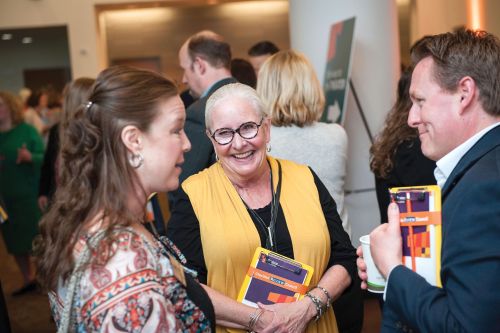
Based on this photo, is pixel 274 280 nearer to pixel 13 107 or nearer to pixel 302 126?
pixel 302 126

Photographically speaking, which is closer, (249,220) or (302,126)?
(249,220)

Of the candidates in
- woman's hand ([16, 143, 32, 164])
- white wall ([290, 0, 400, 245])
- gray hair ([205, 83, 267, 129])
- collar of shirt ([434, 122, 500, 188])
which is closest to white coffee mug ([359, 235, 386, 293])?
collar of shirt ([434, 122, 500, 188])

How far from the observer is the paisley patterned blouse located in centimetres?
140

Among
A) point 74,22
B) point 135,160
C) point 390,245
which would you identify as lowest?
point 390,245

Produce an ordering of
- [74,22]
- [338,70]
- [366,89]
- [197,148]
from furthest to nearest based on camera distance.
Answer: [74,22] → [366,89] → [338,70] → [197,148]

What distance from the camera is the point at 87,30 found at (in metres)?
10.6

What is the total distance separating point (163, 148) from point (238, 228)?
0.72m

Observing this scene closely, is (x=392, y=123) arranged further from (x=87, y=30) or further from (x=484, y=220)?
(x=87, y=30)

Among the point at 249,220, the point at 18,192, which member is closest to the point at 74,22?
the point at 18,192

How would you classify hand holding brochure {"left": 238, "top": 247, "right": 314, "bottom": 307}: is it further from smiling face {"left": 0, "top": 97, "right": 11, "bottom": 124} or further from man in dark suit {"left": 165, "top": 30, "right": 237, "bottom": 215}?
smiling face {"left": 0, "top": 97, "right": 11, "bottom": 124}

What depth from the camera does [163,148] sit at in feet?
5.36

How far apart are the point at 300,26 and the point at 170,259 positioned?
12.4 feet

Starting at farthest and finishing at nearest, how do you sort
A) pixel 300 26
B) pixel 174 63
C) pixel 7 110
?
pixel 174 63 → pixel 7 110 → pixel 300 26

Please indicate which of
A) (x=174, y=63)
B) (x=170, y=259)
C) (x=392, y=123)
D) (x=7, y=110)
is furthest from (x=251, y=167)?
(x=174, y=63)
